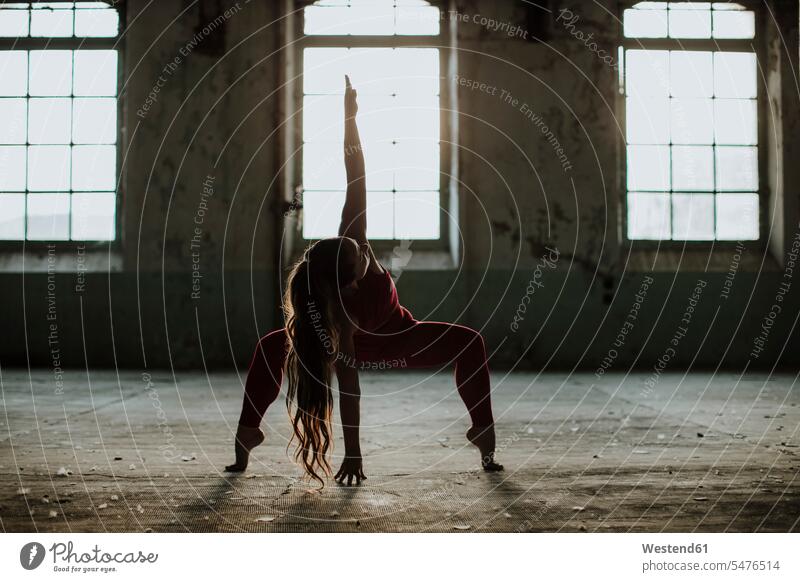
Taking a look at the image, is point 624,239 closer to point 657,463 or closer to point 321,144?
point 321,144

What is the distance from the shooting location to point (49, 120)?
6.82m

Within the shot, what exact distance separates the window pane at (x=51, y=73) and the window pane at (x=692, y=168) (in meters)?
5.79

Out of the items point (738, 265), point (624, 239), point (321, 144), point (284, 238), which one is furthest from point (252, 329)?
point (738, 265)

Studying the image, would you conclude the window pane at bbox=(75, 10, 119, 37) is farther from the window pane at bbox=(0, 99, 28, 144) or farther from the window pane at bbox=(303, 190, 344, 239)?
the window pane at bbox=(303, 190, 344, 239)

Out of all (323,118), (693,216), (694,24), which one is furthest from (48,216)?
(694,24)

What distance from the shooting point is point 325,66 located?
671 cm

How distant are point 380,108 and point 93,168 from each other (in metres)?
2.76

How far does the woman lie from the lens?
6.52 feet

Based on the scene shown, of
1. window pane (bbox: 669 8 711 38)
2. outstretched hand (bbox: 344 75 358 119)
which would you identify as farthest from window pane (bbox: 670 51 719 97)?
outstretched hand (bbox: 344 75 358 119)

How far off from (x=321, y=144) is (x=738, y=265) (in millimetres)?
3982

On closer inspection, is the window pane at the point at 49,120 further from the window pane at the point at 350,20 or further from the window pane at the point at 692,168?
the window pane at the point at 692,168

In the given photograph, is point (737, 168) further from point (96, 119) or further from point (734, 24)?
point (96, 119)

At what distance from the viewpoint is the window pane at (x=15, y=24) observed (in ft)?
22.5
